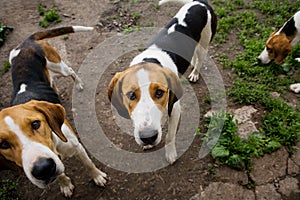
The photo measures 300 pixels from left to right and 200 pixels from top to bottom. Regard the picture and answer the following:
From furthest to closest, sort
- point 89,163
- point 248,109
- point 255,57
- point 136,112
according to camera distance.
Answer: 1. point 255,57
2. point 248,109
3. point 89,163
4. point 136,112

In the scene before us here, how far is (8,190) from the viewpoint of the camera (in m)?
3.89

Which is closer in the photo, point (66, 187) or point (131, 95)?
point (131, 95)

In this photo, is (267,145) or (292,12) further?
(292,12)

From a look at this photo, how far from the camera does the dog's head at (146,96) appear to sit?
2752mm

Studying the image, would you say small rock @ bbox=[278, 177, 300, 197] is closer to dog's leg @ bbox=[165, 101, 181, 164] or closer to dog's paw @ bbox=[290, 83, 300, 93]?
dog's leg @ bbox=[165, 101, 181, 164]

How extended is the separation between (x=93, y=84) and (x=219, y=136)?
2.52m

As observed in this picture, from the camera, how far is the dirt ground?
3740 mm

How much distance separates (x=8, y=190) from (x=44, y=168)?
2005 millimetres

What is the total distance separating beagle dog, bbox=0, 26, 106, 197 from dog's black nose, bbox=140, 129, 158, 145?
80 cm

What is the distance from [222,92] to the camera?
4.82 metres

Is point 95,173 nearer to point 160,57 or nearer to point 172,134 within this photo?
point 172,134

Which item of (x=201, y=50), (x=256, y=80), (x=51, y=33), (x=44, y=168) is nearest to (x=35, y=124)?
(x=44, y=168)

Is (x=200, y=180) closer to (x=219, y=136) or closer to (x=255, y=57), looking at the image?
(x=219, y=136)

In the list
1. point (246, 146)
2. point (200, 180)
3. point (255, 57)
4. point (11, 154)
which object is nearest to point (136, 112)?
point (11, 154)
